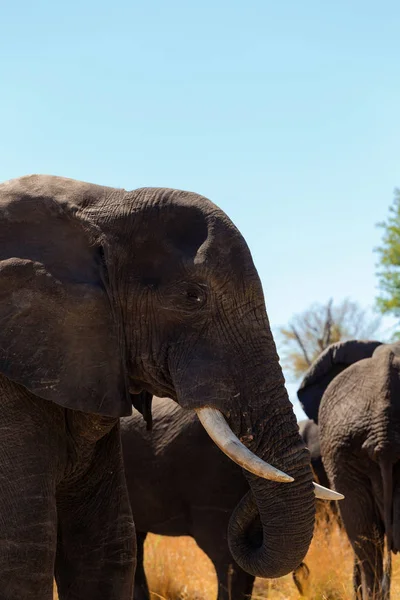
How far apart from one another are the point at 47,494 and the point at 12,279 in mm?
851

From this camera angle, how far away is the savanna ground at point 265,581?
26.2 ft

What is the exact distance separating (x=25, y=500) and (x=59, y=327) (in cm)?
69

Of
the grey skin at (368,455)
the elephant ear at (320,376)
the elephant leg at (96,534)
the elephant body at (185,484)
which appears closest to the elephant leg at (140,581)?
the elephant body at (185,484)

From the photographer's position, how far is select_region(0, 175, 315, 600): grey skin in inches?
172

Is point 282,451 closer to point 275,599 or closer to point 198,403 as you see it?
point 198,403

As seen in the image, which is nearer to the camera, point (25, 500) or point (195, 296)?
point (25, 500)

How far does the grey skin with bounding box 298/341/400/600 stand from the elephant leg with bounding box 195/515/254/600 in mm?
731

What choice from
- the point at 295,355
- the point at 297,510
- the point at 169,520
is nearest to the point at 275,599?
the point at 169,520

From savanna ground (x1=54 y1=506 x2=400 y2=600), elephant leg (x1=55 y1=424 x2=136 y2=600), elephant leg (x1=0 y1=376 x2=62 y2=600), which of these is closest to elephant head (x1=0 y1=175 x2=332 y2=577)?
elephant leg (x1=0 y1=376 x2=62 y2=600)

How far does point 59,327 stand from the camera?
14.8ft

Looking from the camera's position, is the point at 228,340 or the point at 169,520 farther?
the point at 169,520

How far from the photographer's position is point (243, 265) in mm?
4496

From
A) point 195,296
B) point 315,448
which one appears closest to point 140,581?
point 315,448

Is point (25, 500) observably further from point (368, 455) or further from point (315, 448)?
point (315, 448)
